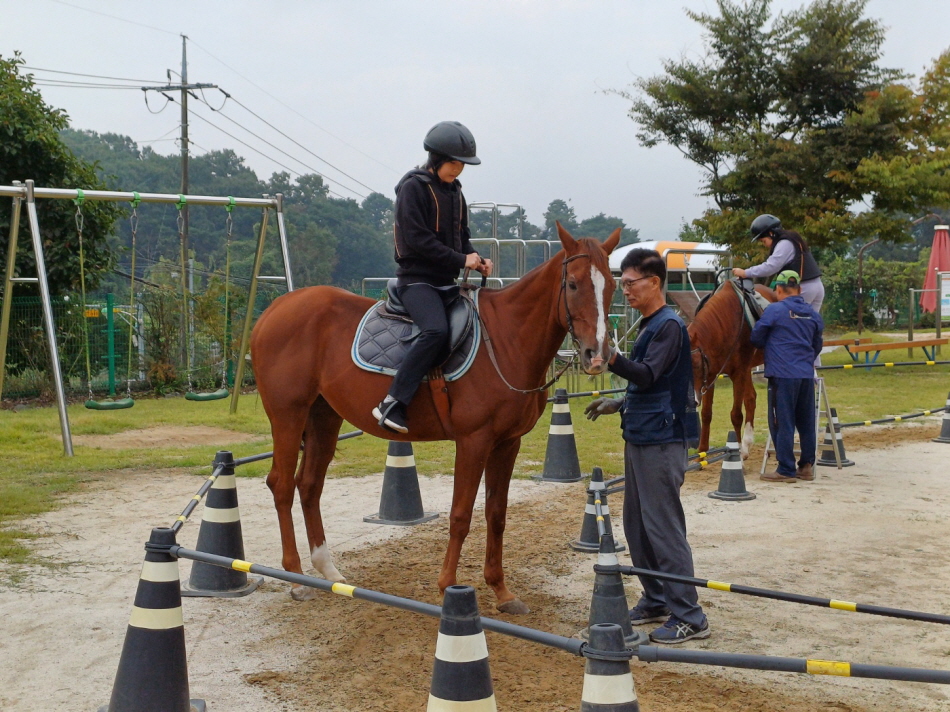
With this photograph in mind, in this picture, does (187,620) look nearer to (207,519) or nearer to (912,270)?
(207,519)

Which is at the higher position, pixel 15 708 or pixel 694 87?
pixel 694 87

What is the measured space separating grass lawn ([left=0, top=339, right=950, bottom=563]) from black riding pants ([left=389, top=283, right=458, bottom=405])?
3192 millimetres

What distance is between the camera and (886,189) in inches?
763

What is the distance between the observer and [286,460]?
6.00 metres

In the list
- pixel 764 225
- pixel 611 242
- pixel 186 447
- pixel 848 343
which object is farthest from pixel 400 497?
pixel 848 343

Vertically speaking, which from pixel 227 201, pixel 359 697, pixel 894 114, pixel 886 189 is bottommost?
pixel 359 697

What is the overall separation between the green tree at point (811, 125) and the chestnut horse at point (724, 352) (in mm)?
10466

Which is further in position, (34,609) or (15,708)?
(34,609)

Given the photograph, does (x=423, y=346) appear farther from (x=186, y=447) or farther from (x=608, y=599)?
(x=186, y=447)

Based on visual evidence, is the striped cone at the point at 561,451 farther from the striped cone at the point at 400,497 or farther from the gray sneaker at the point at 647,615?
the gray sneaker at the point at 647,615

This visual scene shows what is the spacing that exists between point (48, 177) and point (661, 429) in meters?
15.2

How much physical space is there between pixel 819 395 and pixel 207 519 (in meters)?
6.81

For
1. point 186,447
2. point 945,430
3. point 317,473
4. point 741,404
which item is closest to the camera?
point 317,473

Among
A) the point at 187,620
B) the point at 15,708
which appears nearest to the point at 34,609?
the point at 187,620
